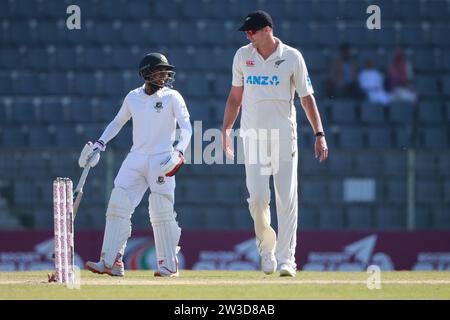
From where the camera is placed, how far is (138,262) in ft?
49.3

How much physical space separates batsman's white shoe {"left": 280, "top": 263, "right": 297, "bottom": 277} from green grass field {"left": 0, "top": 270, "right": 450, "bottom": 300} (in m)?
0.06

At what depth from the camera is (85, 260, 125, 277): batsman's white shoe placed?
9.85 metres

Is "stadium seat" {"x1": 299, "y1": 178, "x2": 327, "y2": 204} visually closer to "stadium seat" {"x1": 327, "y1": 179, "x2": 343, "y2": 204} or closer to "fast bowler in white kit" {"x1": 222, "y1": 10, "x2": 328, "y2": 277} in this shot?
"stadium seat" {"x1": 327, "y1": 179, "x2": 343, "y2": 204}

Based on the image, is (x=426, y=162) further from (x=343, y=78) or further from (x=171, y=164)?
(x=171, y=164)

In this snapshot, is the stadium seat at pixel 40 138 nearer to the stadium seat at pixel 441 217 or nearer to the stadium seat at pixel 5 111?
the stadium seat at pixel 5 111

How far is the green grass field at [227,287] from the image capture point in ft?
28.3

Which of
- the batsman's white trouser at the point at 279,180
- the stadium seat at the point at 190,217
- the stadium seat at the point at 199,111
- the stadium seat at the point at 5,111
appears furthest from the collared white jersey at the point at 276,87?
the stadium seat at the point at 5,111

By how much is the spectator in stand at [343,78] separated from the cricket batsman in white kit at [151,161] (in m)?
8.87

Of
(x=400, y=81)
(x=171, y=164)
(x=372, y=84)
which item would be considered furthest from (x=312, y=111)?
(x=400, y=81)

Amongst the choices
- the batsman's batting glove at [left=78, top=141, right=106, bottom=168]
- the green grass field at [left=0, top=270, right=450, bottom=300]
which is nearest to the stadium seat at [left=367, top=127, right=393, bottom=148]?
the green grass field at [left=0, top=270, right=450, bottom=300]

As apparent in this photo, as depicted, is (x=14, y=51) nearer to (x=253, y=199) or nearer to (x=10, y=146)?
(x=10, y=146)

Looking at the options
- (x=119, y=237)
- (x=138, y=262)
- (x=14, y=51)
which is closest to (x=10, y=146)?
(x=14, y=51)

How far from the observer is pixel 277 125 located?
988cm
